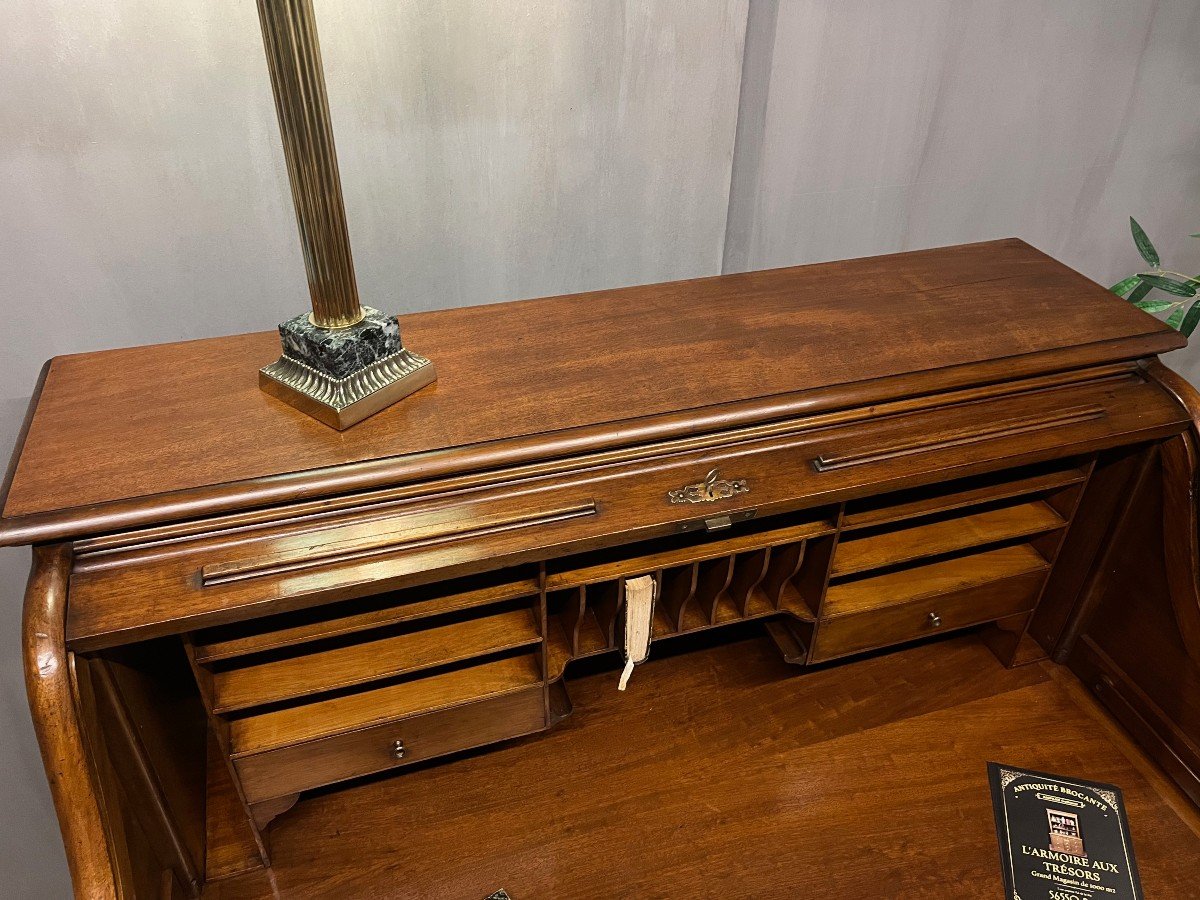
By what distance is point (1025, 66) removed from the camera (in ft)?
7.09

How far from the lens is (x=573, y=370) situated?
1.33 metres

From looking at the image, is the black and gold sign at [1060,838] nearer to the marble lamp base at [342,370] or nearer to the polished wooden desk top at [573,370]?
the polished wooden desk top at [573,370]

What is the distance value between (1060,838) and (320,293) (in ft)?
4.64

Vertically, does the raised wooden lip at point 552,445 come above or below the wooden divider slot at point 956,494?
above

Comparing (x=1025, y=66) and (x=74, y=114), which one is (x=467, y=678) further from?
(x=1025, y=66)

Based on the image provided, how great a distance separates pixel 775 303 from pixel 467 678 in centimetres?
81

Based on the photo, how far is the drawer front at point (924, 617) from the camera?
59.4 inches

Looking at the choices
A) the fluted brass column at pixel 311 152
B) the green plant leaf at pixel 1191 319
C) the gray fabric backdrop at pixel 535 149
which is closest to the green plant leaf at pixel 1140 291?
the green plant leaf at pixel 1191 319

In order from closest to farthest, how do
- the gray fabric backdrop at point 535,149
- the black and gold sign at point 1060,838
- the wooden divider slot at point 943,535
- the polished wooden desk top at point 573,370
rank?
1. the polished wooden desk top at point 573,370
2. the black and gold sign at point 1060,838
3. the wooden divider slot at point 943,535
4. the gray fabric backdrop at point 535,149

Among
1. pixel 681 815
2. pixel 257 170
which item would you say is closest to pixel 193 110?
pixel 257 170

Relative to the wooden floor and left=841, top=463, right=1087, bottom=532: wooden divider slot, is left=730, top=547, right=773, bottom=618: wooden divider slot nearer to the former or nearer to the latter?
left=841, top=463, right=1087, bottom=532: wooden divider slot

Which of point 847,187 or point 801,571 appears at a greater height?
point 847,187

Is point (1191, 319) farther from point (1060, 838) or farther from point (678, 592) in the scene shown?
point (678, 592)

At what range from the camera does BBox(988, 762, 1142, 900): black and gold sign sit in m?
1.35
